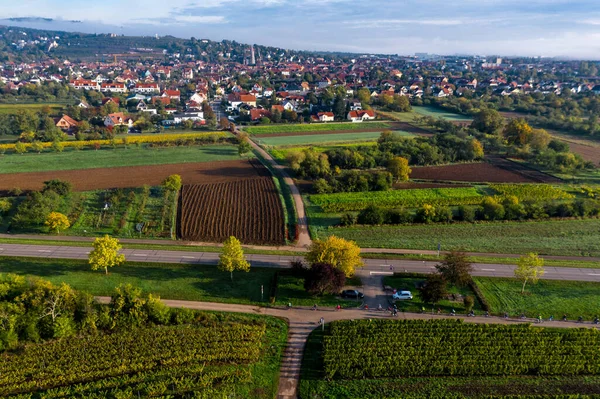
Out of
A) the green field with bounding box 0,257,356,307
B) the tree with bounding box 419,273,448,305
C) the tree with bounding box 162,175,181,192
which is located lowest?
the green field with bounding box 0,257,356,307

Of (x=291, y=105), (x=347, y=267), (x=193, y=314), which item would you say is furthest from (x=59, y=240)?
(x=291, y=105)

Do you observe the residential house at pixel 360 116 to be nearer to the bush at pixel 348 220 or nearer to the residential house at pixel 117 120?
the residential house at pixel 117 120

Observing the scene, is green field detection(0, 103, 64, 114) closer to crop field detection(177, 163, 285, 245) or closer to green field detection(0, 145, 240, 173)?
green field detection(0, 145, 240, 173)

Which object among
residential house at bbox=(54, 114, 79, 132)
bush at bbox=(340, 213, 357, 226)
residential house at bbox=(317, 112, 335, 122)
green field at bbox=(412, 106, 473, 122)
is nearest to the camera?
bush at bbox=(340, 213, 357, 226)

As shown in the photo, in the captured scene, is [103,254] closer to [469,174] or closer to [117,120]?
[469,174]

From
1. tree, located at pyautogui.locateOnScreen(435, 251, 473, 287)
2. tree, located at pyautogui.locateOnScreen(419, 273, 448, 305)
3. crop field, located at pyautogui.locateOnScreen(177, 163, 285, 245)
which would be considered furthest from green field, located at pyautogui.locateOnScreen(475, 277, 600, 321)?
crop field, located at pyautogui.locateOnScreen(177, 163, 285, 245)

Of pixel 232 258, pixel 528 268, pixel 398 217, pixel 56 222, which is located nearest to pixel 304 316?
pixel 232 258
